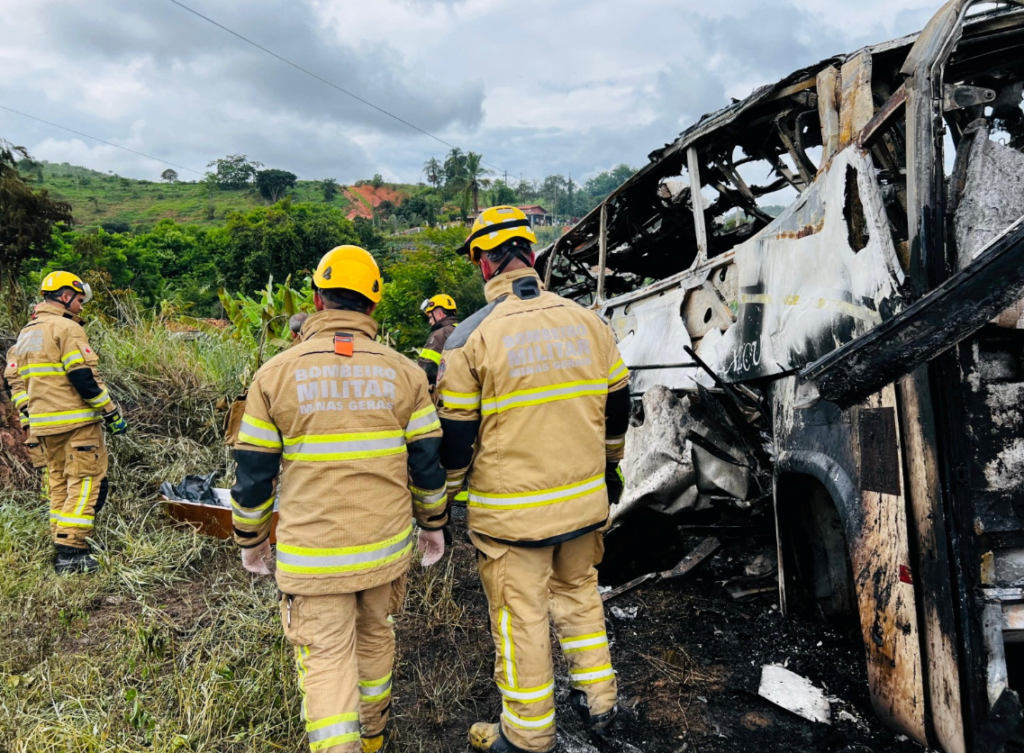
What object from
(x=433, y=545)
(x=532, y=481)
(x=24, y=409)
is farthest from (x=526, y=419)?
(x=24, y=409)

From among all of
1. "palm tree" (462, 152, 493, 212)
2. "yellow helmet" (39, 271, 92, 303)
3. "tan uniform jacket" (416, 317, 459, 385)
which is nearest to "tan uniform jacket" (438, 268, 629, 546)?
"tan uniform jacket" (416, 317, 459, 385)

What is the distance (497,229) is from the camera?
2.29 meters

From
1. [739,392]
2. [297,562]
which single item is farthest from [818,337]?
[297,562]

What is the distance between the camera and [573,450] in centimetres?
213

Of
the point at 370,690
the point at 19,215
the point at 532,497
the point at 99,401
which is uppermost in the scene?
the point at 19,215

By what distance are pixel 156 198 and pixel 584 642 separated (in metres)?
87.3

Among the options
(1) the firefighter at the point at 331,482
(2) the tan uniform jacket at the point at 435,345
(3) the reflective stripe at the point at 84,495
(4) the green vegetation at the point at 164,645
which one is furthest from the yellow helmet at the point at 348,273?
(3) the reflective stripe at the point at 84,495

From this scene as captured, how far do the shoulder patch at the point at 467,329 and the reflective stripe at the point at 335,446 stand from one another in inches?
16.2

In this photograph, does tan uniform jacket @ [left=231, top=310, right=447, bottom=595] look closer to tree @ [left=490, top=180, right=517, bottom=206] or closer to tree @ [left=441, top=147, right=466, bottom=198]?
tree @ [left=441, top=147, right=466, bottom=198]

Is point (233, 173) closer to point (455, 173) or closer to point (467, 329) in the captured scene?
point (455, 173)

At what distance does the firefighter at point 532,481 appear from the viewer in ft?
6.77

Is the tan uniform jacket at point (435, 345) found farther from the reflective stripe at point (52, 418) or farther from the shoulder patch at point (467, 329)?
the reflective stripe at point (52, 418)

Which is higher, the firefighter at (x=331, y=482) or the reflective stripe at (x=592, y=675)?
the firefighter at (x=331, y=482)

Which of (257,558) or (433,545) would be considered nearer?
(257,558)
